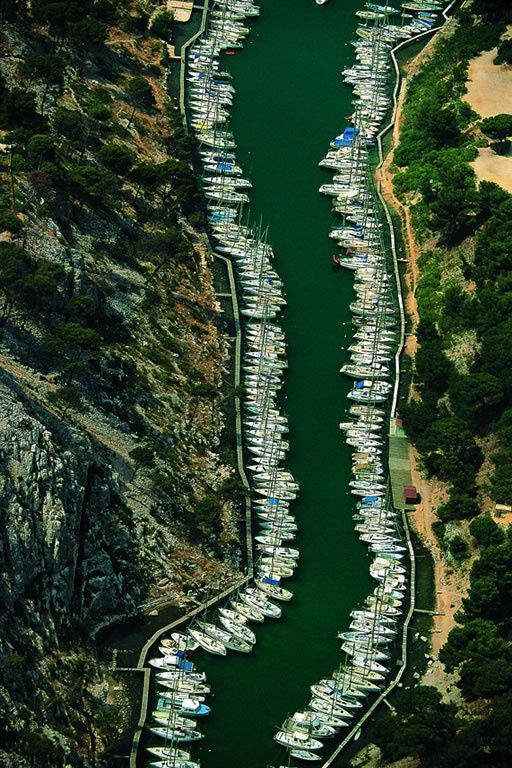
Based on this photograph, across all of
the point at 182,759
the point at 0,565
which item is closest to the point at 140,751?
the point at 182,759

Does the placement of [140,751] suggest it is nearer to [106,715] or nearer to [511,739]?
[106,715]

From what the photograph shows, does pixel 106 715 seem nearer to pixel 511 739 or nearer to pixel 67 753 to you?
pixel 67 753

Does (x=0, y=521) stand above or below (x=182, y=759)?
above

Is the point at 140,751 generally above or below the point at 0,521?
below

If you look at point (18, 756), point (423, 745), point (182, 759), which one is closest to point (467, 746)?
point (423, 745)

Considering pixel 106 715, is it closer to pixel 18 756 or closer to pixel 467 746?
pixel 18 756

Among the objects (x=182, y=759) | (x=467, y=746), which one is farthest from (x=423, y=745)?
(x=182, y=759)

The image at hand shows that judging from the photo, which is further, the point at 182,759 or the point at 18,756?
the point at 182,759
